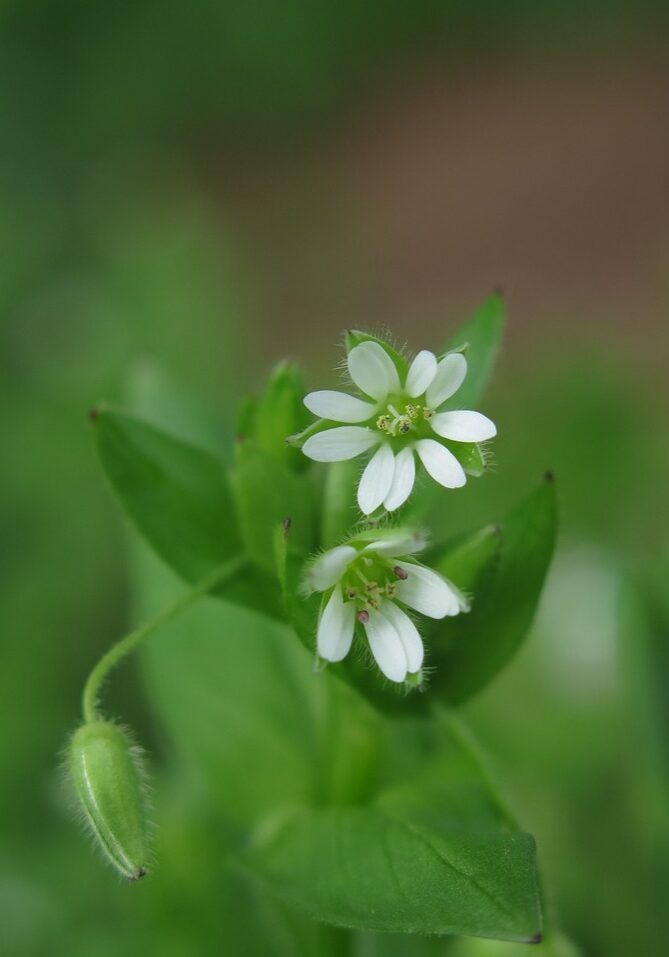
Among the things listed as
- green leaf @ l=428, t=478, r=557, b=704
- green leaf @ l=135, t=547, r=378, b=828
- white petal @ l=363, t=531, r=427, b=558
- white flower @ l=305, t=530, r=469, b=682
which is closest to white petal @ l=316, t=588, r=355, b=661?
Result: white flower @ l=305, t=530, r=469, b=682

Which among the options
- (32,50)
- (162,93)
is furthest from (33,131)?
(162,93)

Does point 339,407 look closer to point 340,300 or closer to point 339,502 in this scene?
point 339,502

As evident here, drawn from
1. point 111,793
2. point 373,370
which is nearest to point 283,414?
point 373,370

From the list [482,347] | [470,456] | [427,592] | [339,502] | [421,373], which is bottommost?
[427,592]

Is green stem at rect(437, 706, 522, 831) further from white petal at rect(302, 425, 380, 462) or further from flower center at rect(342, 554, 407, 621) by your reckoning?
white petal at rect(302, 425, 380, 462)

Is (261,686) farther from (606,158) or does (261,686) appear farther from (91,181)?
(606,158)

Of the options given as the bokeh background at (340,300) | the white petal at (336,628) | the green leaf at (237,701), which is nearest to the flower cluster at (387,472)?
the white petal at (336,628)

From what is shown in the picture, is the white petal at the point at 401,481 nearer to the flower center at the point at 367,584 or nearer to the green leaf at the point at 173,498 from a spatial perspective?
the flower center at the point at 367,584
